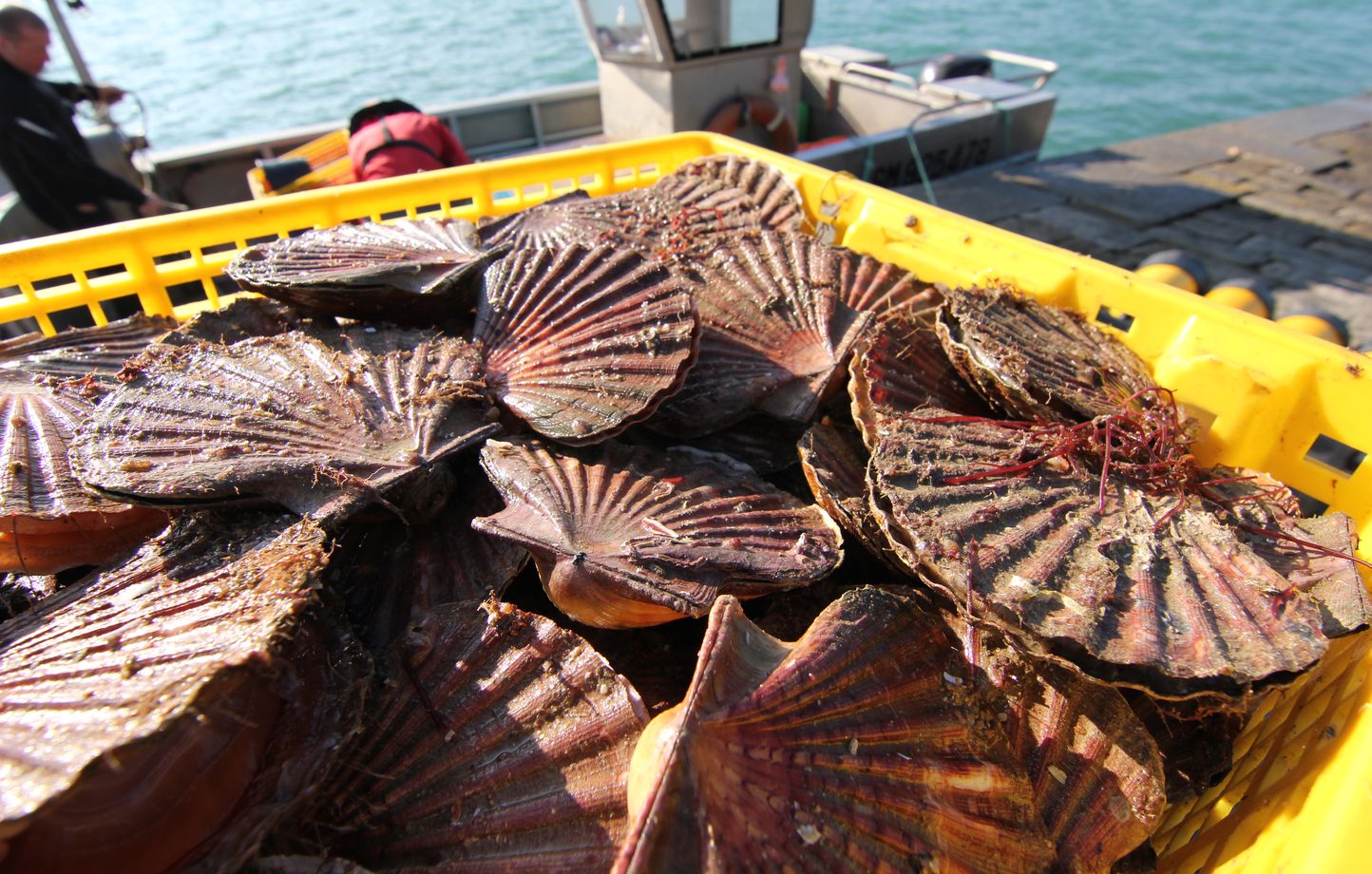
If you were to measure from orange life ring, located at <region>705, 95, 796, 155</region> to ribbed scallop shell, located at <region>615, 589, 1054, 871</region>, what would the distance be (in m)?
5.04

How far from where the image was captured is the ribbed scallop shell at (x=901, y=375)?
1809 mm

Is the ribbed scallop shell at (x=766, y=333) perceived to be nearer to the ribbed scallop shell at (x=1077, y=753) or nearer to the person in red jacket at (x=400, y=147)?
the ribbed scallop shell at (x=1077, y=753)

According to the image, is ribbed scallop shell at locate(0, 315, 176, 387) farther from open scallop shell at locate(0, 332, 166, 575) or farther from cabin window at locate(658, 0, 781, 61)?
cabin window at locate(658, 0, 781, 61)

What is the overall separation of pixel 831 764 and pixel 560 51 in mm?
15525

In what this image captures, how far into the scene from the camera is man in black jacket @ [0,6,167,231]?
4.04 meters

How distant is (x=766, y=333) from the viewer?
2.07 metres

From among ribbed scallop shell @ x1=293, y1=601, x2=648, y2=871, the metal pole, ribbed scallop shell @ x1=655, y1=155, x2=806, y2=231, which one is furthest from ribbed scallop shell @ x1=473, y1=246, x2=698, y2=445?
the metal pole

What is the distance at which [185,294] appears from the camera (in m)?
5.10

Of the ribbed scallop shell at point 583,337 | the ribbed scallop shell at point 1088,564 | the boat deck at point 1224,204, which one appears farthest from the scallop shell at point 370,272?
the boat deck at point 1224,204

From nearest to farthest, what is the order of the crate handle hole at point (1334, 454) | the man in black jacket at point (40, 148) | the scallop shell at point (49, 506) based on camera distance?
the scallop shell at point (49, 506) → the crate handle hole at point (1334, 454) → the man in black jacket at point (40, 148)

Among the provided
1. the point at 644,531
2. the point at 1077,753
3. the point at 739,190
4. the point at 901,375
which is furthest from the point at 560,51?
the point at 1077,753

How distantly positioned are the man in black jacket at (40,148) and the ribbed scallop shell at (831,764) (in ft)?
15.7

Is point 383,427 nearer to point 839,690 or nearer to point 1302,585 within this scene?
point 839,690

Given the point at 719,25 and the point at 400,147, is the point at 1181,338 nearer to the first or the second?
the point at 400,147
